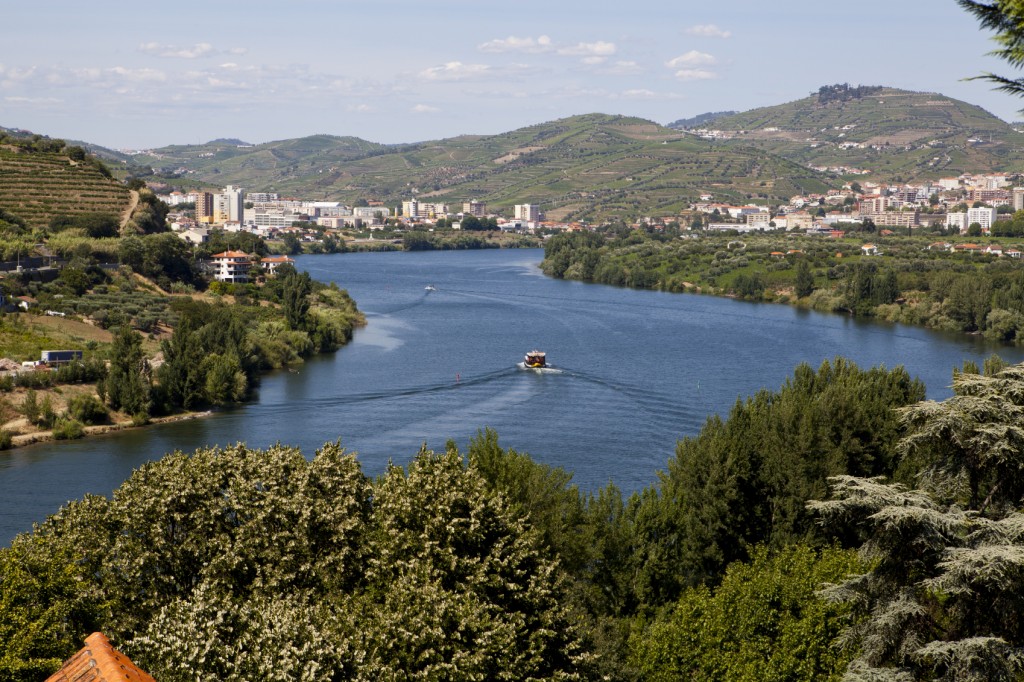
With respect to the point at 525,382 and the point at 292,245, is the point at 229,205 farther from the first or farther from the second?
the point at 525,382

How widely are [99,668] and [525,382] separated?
2933cm

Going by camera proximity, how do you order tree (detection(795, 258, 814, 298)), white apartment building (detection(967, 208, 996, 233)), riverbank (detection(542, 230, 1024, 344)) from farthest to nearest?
white apartment building (detection(967, 208, 996, 233))
tree (detection(795, 258, 814, 298))
riverbank (detection(542, 230, 1024, 344))

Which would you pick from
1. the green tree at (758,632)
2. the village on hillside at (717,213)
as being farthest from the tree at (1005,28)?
the village on hillside at (717,213)

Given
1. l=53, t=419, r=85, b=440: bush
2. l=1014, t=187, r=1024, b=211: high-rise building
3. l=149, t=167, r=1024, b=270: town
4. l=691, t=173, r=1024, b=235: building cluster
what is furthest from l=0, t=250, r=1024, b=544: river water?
l=1014, t=187, r=1024, b=211: high-rise building

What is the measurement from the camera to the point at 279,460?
1250 cm

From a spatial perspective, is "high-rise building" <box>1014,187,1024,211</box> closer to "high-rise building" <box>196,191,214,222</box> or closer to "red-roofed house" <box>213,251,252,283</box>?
"high-rise building" <box>196,191,214,222</box>

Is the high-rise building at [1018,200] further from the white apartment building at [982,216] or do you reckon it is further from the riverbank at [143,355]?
the riverbank at [143,355]

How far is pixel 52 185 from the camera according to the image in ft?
186

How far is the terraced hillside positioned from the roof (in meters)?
47.9

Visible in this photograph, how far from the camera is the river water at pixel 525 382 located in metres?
26.4

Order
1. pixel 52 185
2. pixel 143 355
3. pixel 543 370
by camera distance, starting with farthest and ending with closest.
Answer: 1. pixel 52 185
2. pixel 543 370
3. pixel 143 355

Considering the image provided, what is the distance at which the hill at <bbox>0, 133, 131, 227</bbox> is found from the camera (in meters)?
53.4

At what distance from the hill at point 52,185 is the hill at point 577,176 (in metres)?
70.7

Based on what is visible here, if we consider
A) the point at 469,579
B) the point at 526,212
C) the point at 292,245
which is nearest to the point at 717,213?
the point at 526,212
